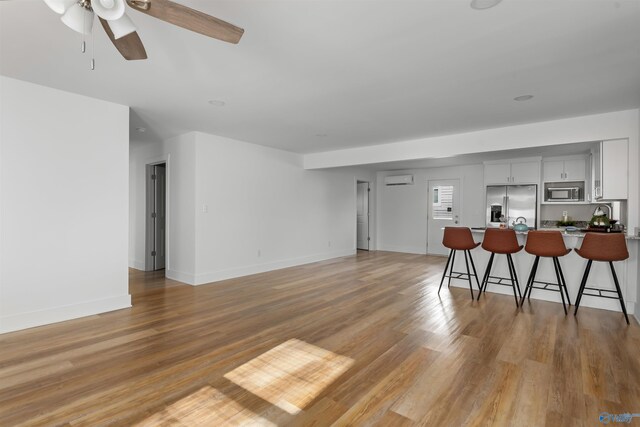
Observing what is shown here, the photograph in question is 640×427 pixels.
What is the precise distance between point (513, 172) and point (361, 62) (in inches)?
221

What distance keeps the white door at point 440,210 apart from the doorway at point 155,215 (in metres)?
6.47

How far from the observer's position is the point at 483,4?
2012mm

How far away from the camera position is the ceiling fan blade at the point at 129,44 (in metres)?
1.89

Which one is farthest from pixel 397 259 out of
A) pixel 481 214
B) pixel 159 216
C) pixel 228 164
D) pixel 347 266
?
pixel 159 216

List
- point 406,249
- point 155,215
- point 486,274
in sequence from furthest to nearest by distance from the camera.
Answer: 1. point 406,249
2. point 155,215
3. point 486,274

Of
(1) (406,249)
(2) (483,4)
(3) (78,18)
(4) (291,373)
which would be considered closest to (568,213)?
(1) (406,249)

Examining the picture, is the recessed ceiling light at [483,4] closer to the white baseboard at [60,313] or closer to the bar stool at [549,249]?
the bar stool at [549,249]

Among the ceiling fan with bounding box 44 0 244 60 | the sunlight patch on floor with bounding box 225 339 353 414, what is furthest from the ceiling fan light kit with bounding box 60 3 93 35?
the sunlight patch on floor with bounding box 225 339 353 414

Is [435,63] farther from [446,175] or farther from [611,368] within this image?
[446,175]

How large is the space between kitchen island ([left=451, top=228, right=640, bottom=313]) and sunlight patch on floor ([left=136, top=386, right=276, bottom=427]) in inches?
158

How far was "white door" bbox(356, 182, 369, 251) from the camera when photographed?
970cm

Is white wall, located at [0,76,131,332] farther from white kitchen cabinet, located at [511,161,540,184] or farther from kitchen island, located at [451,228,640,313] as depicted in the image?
white kitchen cabinet, located at [511,161,540,184]

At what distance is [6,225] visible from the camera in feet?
10.7

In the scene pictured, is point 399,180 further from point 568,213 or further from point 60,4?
point 60,4
